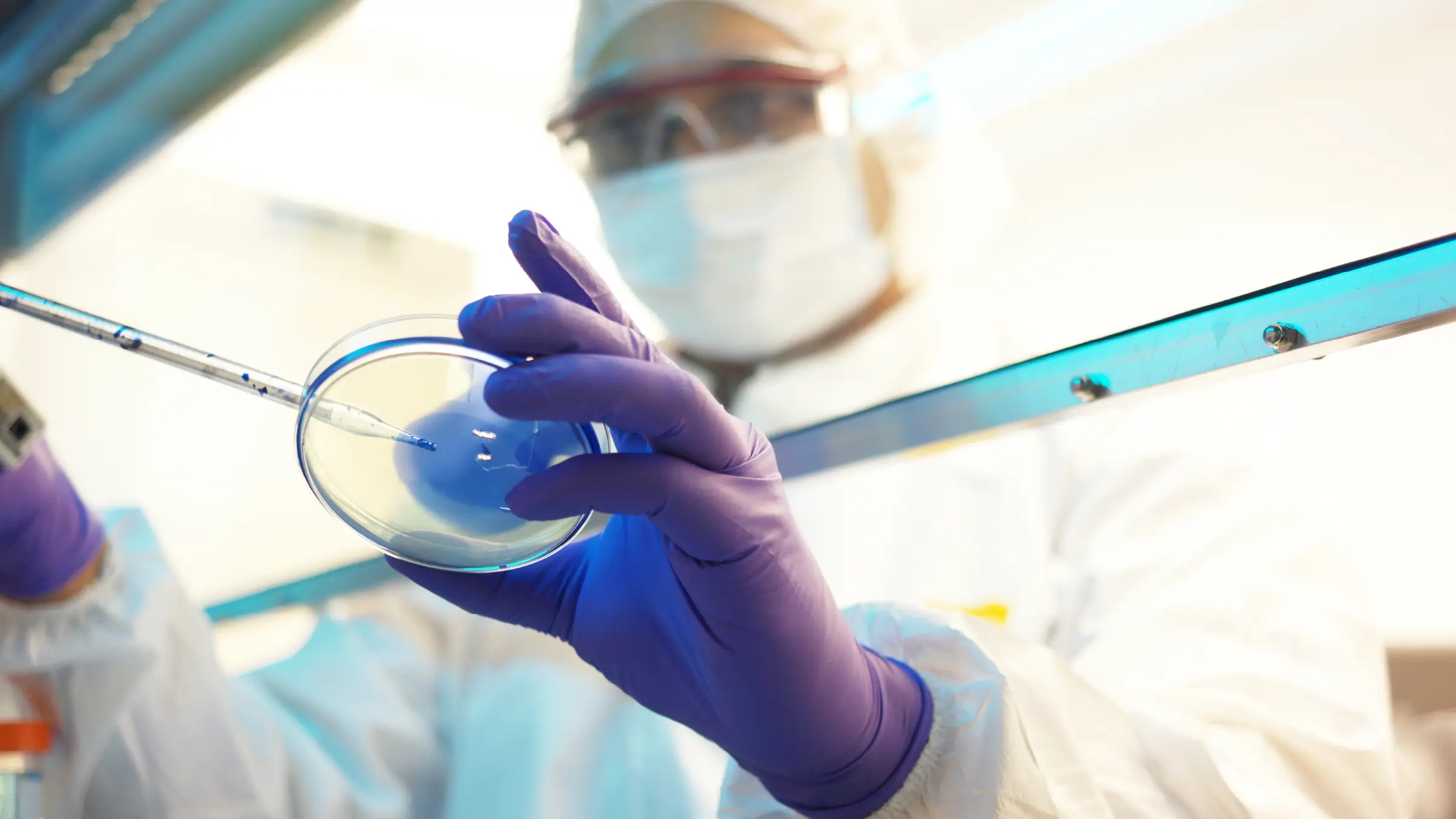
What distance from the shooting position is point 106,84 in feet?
4.43

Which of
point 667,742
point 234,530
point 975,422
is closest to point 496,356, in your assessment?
point 975,422

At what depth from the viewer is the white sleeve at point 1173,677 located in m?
0.70

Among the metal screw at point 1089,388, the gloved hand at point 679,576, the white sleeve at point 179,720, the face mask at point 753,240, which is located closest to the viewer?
the gloved hand at point 679,576

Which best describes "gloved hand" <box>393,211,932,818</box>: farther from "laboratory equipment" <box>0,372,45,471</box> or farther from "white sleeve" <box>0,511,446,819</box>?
"white sleeve" <box>0,511,446,819</box>

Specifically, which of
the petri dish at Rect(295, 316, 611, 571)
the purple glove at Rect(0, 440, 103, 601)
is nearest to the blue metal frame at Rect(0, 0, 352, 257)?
the purple glove at Rect(0, 440, 103, 601)

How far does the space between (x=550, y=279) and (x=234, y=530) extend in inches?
55.8

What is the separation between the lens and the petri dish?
53cm

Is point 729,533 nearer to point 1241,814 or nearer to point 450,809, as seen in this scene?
point 1241,814

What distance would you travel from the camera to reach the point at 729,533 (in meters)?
0.57

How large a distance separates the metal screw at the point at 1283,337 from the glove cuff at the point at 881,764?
1.21ft

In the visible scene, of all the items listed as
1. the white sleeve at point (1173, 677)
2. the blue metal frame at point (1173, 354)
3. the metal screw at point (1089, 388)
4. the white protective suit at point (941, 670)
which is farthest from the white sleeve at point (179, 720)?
the metal screw at point (1089, 388)

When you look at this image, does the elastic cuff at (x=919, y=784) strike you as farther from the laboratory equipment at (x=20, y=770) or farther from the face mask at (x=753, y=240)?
the laboratory equipment at (x=20, y=770)

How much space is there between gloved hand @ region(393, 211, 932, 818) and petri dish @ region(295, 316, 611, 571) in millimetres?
32

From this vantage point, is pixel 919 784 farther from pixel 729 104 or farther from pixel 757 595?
pixel 729 104
